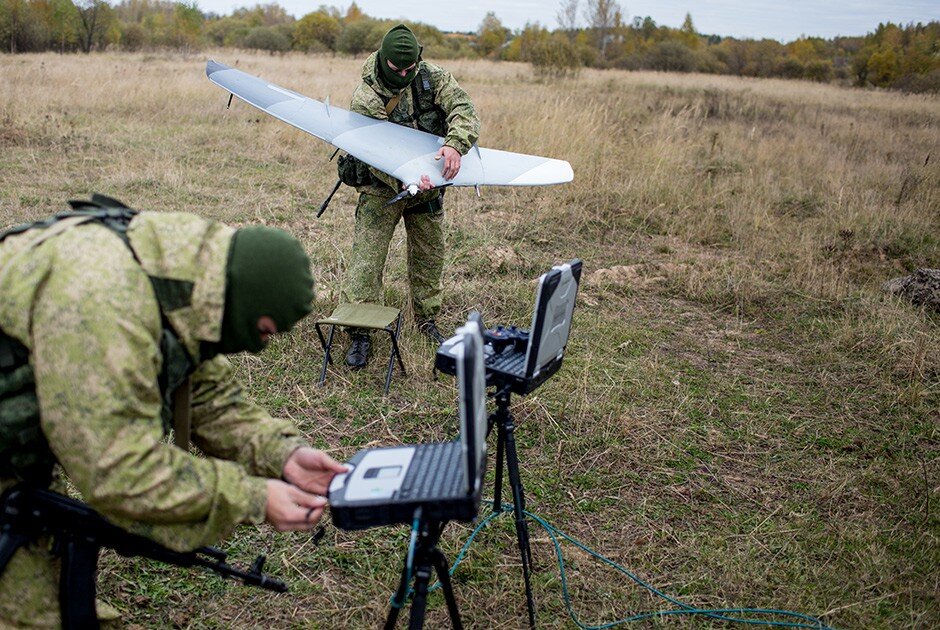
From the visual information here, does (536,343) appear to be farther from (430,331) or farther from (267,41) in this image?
(267,41)

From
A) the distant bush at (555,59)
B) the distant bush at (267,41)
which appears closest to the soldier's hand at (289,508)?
the distant bush at (555,59)

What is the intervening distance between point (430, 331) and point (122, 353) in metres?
3.69

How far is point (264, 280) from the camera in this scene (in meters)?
1.66

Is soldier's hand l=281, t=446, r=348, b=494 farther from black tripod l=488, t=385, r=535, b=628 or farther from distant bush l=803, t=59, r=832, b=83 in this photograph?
distant bush l=803, t=59, r=832, b=83

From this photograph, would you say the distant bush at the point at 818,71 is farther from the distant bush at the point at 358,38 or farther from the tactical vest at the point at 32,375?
the tactical vest at the point at 32,375

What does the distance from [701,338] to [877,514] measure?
2.20 m

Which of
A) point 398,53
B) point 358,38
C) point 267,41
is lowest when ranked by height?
point 398,53

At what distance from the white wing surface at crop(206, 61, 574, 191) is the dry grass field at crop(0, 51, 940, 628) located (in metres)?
1.00

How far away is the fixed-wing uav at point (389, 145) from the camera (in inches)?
184

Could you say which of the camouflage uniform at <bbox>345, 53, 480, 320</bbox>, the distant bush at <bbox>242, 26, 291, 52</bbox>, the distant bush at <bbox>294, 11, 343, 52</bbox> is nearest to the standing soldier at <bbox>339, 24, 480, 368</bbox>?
the camouflage uniform at <bbox>345, 53, 480, 320</bbox>

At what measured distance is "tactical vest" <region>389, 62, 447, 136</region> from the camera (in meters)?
4.91

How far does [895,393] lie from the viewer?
191 inches

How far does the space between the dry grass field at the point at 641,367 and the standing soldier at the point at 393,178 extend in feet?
1.60

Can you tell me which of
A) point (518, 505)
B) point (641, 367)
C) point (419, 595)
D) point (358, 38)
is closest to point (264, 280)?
point (419, 595)
